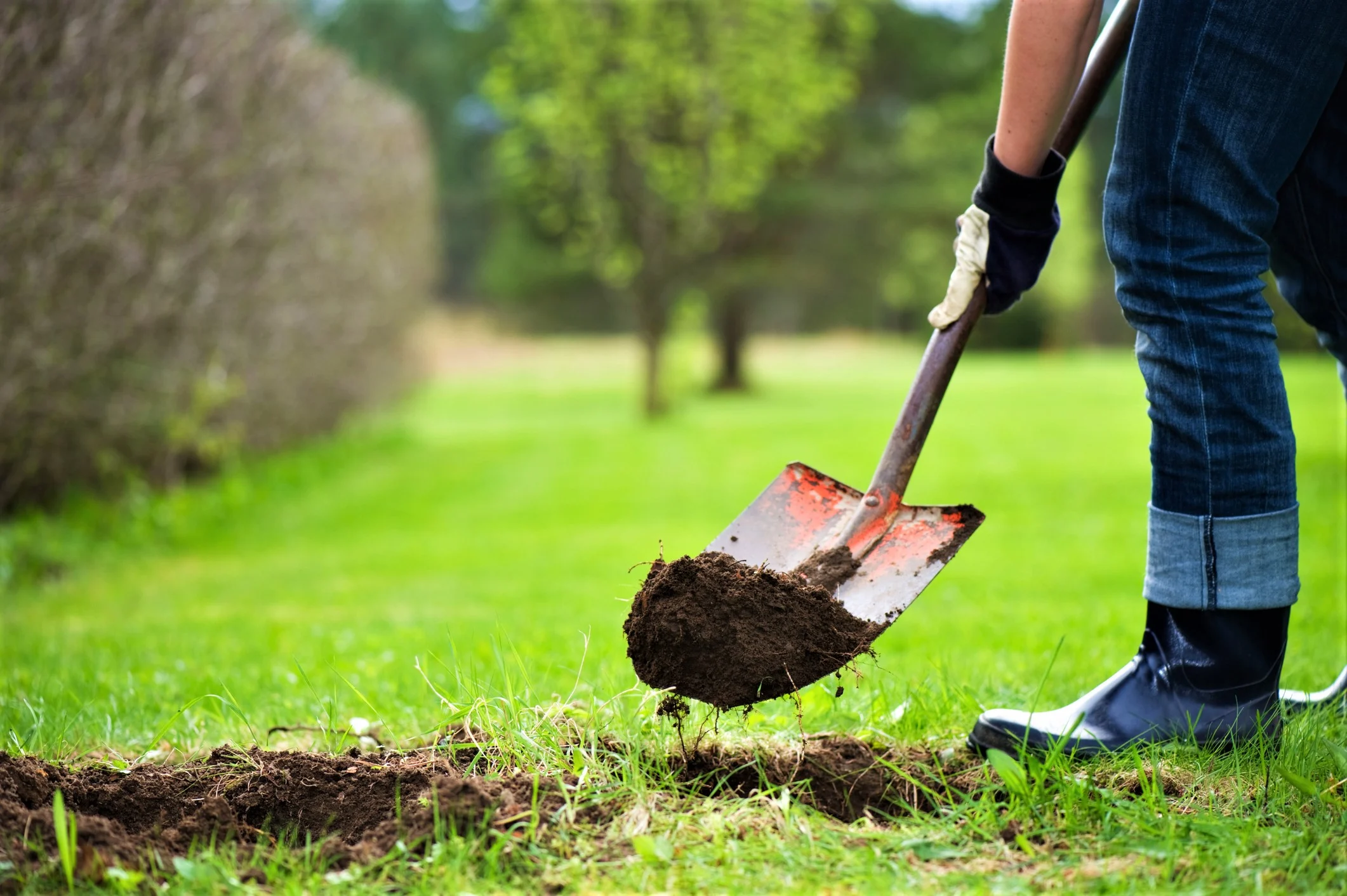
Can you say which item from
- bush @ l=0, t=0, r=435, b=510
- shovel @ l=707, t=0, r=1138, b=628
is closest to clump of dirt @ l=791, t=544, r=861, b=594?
shovel @ l=707, t=0, r=1138, b=628

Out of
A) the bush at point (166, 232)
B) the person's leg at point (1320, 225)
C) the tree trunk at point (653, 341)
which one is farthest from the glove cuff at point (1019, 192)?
the tree trunk at point (653, 341)

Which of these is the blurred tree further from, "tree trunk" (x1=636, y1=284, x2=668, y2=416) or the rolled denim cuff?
the rolled denim cuff

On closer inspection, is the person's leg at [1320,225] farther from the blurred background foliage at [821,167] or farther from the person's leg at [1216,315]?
the blurred background foliage at [821,167]

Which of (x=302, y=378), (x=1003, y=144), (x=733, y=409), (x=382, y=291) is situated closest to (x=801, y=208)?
(x=733, y=409)

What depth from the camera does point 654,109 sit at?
59.0ft

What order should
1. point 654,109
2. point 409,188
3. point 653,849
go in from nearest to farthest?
1. point 653,849
2. point 409,188
3. point 654,109

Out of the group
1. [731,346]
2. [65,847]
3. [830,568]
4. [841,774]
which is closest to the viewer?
[65,847]

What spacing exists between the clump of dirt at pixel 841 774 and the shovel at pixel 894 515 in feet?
0.89

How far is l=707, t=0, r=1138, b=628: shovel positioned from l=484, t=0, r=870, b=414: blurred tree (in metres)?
15.1

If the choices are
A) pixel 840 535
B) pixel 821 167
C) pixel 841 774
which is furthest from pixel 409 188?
pixel 841 774

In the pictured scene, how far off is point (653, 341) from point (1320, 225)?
1541 centimetres

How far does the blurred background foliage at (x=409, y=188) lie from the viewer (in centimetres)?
639

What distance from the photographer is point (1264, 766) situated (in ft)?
6.49

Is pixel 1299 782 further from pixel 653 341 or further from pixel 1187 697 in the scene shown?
pixel 653 341
